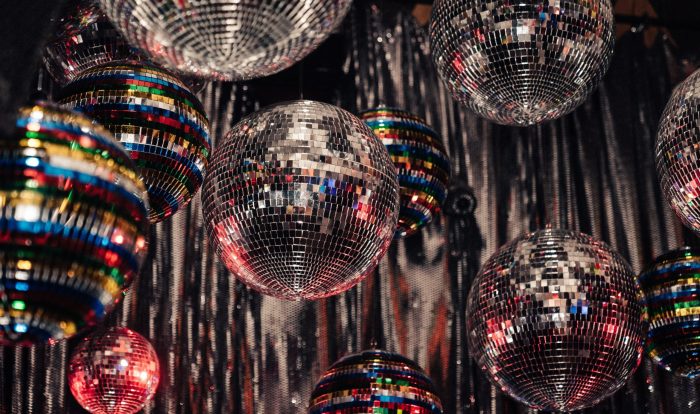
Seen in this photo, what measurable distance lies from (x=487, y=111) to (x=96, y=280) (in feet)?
3.19

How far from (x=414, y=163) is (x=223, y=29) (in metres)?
1.05

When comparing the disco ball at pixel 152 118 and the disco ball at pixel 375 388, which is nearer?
the disco ball at pixel 152 118

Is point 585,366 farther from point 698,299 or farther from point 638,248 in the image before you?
point 638,248

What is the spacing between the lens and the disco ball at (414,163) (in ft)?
7.23

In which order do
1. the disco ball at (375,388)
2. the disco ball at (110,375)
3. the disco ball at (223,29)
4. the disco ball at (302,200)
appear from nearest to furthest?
the disco ball at (223,29) < the disco ball at (302,200) < the disco ball at (375,388) < the disco ball at (110,375)

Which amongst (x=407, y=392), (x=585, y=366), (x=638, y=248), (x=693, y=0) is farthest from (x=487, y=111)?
(x=693, y=0)

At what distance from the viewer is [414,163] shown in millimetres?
2217

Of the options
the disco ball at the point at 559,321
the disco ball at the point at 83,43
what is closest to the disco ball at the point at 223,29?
the disco ball at the point at 83,43

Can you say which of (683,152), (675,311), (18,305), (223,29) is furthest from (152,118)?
(675,311)

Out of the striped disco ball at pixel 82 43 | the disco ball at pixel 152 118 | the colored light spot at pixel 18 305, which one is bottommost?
the colored light spot at pixel 18 305

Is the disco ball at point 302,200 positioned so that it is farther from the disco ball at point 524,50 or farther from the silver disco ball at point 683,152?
the silver disco ball at point 683,152

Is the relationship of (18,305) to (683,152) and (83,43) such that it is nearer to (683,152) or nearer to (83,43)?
(83,43)

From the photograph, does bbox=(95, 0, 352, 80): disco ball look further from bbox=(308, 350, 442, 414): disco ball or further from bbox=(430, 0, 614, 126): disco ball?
bbox=(308, 350, 442, 414): disco ball

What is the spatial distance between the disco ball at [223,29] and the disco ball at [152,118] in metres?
0.43
